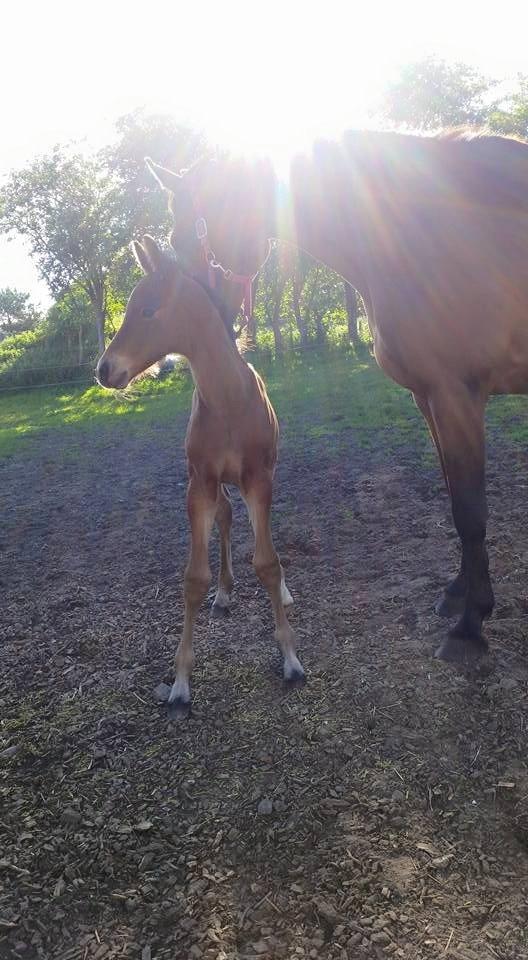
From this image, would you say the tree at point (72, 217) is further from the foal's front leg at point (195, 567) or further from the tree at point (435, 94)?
the foal's front leg at point (195, 567)

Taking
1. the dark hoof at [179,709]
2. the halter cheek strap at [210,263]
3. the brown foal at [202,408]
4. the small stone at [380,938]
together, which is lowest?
the small stone at [380,938]

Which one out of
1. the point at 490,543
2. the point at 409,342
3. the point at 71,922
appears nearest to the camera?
the point at 71,922

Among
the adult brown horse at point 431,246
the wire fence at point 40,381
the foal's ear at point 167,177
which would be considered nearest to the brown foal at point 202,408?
the adult brown horse at point 431,246

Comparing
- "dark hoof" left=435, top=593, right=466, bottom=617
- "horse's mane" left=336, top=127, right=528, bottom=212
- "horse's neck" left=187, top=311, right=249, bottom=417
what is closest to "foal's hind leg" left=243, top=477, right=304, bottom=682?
"horse's neck" left=187, top=311, right=249, bottom=417

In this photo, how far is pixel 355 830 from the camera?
2.13 m

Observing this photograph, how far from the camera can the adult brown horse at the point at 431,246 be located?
3.07m

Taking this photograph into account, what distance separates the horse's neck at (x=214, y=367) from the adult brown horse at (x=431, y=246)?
10.4 inches

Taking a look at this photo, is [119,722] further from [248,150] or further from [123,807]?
[248,150]

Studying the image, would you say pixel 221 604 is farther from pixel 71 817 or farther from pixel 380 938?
pixel 380 938

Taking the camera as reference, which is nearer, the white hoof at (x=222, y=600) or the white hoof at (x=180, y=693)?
the white hoof at (x=180, y=693)

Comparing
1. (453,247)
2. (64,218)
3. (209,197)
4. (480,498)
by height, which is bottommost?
(480,498)

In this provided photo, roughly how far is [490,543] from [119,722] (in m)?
2.77

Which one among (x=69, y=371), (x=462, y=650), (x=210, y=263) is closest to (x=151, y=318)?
(x=210, y=263)

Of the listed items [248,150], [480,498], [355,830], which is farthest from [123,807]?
[248,150]
